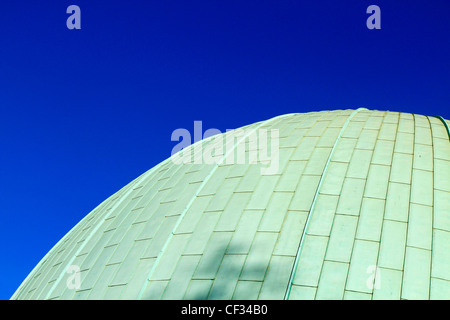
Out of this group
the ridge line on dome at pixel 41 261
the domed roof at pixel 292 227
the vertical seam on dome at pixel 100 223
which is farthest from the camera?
the ridge line on dome at pixel 41 261

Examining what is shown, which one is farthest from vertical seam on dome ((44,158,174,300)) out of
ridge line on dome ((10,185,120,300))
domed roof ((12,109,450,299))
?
ridge line on dome ((10,185,120,300))

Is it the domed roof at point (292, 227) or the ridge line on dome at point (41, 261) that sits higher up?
the domed roof at point (292, 227)

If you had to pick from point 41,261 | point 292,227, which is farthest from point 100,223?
point 292,227

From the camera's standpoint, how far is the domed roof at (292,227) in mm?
8609

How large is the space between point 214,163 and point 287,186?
282 cm

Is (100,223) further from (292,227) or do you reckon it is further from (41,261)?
(292,227)

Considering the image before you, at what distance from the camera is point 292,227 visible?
958 centimetres

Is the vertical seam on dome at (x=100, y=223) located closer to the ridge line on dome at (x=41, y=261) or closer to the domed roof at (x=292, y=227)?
the domed roof at (x=292, y=227)

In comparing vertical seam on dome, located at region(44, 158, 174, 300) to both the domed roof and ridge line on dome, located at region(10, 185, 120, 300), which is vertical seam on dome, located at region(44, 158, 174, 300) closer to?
the domed roof

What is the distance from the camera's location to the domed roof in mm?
8609

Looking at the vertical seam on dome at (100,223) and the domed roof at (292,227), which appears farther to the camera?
the vertical seam on dome at (100,223)

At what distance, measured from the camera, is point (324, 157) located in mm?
11492

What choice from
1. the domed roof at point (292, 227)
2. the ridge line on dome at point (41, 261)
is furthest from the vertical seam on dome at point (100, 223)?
the ridge line on dome at point (41, 261)
